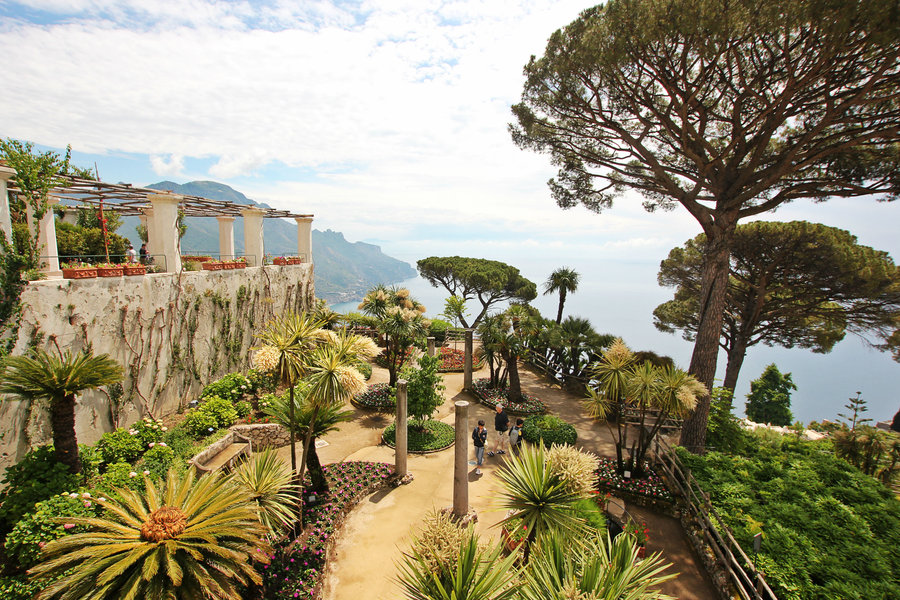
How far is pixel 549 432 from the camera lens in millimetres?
11758

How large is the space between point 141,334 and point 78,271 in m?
2.28

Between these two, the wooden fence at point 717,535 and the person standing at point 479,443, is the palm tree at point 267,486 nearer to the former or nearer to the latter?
the person standing at point 479,443

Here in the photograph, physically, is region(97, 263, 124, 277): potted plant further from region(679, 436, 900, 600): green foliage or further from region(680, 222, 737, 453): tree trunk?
region(680, 222, 737, 453): tree trunk

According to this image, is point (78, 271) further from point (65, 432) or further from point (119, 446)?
point (119, 446)

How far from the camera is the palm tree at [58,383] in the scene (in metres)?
7.02

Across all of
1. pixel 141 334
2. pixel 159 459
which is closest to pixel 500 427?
pixel 159 459

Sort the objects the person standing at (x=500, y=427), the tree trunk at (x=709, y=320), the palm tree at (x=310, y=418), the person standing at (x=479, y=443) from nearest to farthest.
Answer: the palm tree at (x=310, y=418) < the person standing at (x=479, y=443) < the person standing at (x=500, y=427) < the tree trunk at (x=709, y=320)

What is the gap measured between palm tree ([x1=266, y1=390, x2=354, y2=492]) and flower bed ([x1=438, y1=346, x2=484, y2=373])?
9.76 meters

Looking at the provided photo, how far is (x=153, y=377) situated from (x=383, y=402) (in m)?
7.15

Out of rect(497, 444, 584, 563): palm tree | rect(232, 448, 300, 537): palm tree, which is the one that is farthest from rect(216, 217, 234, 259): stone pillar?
rect(497, 444, 584, 563): palm tree

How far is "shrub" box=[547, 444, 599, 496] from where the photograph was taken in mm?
6031

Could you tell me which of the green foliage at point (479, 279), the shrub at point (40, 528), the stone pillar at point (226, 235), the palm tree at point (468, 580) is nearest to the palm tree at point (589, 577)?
the palm tree at point (468, 580)

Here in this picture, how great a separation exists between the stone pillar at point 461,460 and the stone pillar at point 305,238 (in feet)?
51.3

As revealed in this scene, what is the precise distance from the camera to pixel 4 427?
755 centimetres
